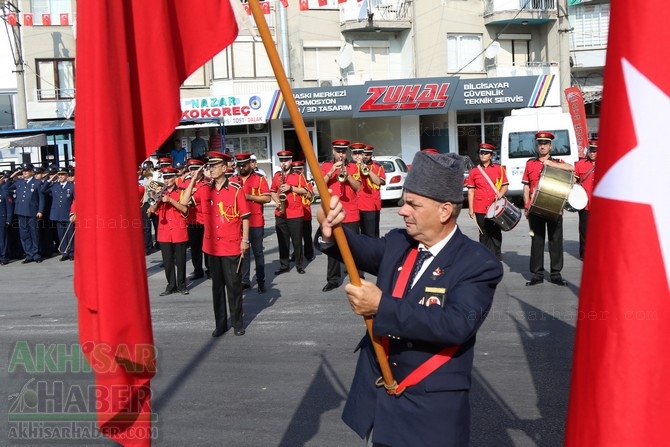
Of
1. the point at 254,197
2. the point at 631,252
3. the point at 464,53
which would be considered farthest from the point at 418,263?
the point at 464,53

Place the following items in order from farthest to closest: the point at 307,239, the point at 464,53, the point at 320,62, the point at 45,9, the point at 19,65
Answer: the point at 464,53
the point at 320,62
the point at 45,9
the point at 19,65
the point at 307,239

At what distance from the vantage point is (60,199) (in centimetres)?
1742

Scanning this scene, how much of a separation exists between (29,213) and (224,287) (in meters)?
9.90

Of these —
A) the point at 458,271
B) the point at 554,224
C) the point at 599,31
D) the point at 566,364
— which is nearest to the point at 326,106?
the point at 599,31

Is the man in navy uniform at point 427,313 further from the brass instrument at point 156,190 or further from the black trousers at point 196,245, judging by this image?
the black trousers at point 196,245

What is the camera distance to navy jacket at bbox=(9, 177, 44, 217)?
1719cm

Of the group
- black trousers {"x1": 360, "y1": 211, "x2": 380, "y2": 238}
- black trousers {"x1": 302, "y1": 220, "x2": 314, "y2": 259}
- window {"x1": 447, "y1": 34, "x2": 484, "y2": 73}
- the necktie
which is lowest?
Result: black trousers {"x1": 302, "y1": 220, "x2": 314, "y2": 259}

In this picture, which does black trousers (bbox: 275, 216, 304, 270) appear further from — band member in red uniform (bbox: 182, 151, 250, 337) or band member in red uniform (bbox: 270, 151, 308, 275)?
band member in red uniform (bbox: 182, 151, 250, 337)

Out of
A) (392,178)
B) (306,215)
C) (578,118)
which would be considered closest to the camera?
(306,215)

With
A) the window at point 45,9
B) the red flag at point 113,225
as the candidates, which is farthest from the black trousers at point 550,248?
the window at point 45,9

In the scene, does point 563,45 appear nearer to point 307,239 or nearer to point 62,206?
point 307,239

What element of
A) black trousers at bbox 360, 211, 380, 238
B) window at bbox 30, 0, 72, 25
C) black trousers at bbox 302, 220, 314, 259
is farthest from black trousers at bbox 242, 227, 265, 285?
window at bbox 30, 0, 72, 25

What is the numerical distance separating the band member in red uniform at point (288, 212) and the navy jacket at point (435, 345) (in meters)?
10.0

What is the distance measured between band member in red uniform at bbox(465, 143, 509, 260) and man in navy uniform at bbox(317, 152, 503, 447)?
353 inches
